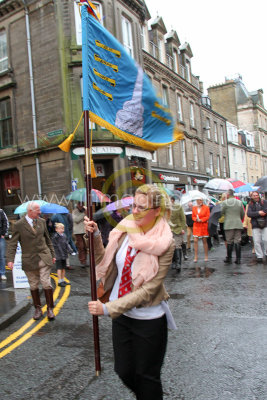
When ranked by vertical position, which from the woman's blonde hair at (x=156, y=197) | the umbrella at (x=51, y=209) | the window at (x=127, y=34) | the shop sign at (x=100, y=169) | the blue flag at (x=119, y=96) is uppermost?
the window at (x=127, y=34)

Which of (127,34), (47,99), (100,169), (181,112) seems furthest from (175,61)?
(100,169)

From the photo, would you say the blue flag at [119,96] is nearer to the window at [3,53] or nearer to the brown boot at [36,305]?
the brown boot at [36,305]

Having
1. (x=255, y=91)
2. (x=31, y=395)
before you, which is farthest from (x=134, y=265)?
(x=255, y=91)

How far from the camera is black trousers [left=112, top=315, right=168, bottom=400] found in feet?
8.02

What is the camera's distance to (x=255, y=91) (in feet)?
180

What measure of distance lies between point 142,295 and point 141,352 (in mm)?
397

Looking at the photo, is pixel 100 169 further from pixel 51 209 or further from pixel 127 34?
pixel 127 34

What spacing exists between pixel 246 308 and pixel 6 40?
1964 centimetres

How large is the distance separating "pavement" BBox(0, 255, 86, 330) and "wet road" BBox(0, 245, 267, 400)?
4.9 inches

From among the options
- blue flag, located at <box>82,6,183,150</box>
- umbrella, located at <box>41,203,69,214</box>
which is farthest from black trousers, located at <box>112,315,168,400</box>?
umbrella, located at <box>41,203,69,214</box>

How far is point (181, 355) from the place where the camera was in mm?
3869

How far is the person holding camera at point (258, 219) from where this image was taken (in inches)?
369

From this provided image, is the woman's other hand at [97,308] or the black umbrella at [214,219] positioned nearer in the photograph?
the woman's other hand at [97,308]

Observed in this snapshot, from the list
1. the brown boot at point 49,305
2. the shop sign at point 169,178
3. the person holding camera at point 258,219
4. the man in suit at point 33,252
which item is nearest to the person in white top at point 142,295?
the brown boot at point 49,305
